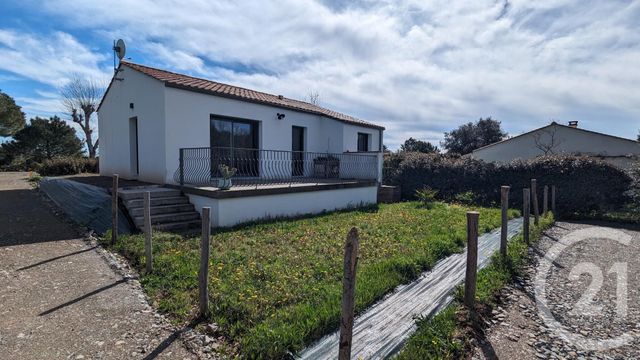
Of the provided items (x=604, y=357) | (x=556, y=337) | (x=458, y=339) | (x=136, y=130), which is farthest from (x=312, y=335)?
(x=136, y=130)

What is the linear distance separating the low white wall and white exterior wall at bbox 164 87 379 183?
2.44 metres

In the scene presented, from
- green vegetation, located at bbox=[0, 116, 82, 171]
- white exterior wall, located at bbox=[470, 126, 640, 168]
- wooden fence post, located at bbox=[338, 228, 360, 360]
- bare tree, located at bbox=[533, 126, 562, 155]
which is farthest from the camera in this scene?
green vegetation, located at bbox=[0, 116, 82, 171]

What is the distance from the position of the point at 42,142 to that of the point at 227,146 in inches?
1070

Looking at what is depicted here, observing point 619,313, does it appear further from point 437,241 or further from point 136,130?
point 136,130

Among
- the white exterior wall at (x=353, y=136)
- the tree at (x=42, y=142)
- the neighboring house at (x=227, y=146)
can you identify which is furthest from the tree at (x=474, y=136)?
the tree at (x=42, y=142)

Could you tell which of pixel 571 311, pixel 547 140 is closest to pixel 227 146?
pixel 571 311

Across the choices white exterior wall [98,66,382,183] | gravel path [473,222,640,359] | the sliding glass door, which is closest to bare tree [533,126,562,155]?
white exterior wall [98,66,382,183]

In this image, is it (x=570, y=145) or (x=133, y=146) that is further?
(x=570, y=145)

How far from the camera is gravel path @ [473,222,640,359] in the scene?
127 inches

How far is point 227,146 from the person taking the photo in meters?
11.2

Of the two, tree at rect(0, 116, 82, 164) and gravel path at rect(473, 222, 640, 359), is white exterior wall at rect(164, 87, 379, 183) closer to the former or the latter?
gravel path at rect(473, 222, 640, 359)

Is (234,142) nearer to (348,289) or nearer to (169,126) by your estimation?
(169,126)

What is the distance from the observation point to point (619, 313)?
4.00 m

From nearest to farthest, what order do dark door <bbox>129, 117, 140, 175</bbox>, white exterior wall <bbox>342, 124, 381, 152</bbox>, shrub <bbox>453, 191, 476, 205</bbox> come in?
1. dark door <bbox>129, 117, 140, 175</bbox>
2. shrub <bbox>453, 191, 476, 205</bbox>
3. white exterior wall <bbox>342, 124, 381, 152</bbox>
